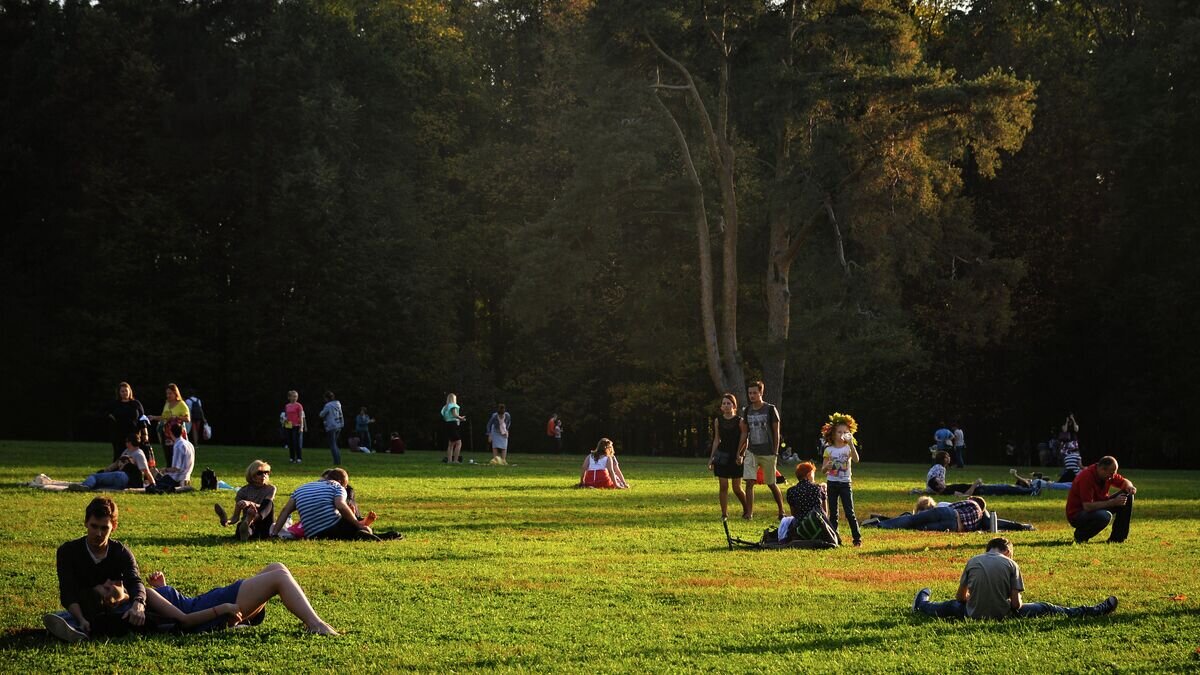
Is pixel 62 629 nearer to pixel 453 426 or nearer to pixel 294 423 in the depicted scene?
pixel 294 423

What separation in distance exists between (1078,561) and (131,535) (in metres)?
10.4

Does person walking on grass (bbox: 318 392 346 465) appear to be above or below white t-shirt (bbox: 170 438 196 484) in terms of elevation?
above

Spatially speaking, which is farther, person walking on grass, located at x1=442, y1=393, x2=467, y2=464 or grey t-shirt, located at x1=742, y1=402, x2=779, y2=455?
person walking on grass, located at x1=442, y1=393, x2=467, y2=464

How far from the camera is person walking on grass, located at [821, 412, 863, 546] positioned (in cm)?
1831

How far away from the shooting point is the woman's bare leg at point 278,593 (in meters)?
10.8

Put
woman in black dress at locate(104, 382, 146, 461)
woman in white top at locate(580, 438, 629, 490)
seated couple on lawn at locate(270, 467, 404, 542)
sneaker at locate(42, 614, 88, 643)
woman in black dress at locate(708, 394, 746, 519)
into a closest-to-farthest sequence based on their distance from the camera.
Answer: sneaker at locate(42, 614, 88, 643) < seated couple on lawn at locate(270, 467, 404, 542) < woman in black dress at locate(708, 394, 746, 519) < woman in black dress at locate(104, 382, 146, 461) < woman in white top at locate(580, 438, 629, 490)

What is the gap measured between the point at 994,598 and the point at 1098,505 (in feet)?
24.8

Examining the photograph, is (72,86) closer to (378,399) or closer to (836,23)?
(378,399)

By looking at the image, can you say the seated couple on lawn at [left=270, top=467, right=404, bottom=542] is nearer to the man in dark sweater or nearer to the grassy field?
the grassy field

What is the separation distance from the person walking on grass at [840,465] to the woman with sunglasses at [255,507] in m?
6.43

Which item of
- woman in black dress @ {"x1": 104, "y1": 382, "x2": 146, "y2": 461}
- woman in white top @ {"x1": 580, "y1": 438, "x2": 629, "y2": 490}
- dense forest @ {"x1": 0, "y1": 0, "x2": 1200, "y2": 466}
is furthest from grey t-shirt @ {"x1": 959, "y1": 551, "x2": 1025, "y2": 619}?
dense forest @ {"x1": 0, "y1": 0, "x2": 1200, "y2": 466}

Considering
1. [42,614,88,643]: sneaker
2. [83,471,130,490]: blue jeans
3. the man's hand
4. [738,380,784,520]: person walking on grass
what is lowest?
[42,614,88,643]: sneaker

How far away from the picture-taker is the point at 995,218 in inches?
2169

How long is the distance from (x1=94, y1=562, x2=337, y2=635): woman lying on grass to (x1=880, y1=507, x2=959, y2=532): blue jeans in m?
11.6
